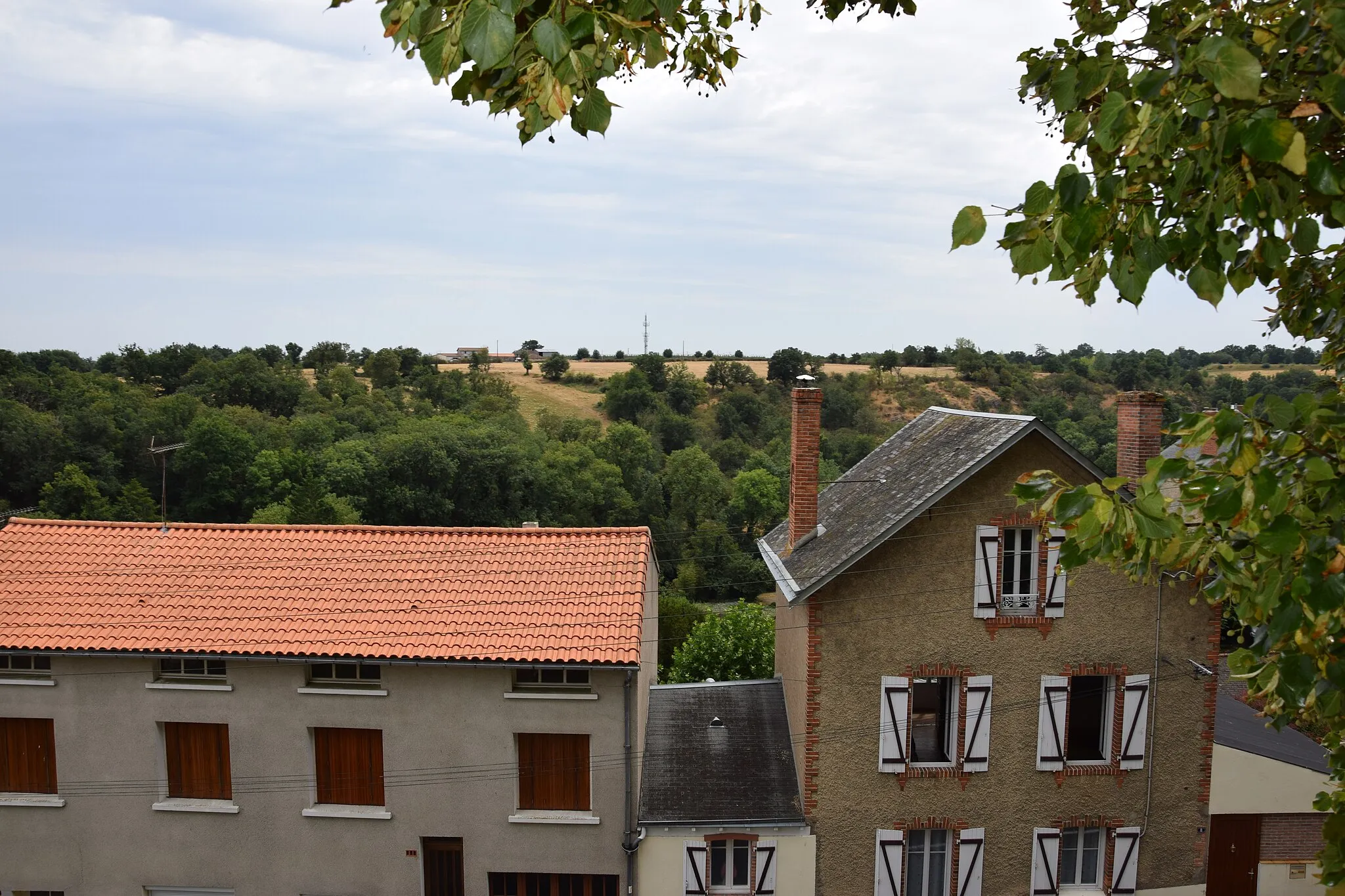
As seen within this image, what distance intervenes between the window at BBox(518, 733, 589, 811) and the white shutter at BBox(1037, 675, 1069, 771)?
6.66 m

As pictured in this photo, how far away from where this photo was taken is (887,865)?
46.0 ft

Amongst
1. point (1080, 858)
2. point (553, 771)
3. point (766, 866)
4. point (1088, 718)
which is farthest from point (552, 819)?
point (1088, 718)

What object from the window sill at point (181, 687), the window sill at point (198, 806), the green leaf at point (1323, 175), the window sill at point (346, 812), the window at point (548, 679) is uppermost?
the green leaf at point (1323, 175)

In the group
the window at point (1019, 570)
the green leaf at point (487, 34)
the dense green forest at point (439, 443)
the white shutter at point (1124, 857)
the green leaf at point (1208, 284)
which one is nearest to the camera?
the green leaf at point (487, 34)

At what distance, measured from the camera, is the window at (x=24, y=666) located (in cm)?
1397

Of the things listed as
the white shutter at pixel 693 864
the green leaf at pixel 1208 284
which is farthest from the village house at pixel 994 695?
the green leaf at pixel 1208 284

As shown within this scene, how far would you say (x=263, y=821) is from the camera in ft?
45.3

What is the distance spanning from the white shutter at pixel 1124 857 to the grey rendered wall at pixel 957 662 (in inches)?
13.8

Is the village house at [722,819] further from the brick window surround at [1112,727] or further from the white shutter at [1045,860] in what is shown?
the brick window surround at [1112,727]

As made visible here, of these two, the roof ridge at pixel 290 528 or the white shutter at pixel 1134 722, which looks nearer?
the white shutter at pixel 1134 722

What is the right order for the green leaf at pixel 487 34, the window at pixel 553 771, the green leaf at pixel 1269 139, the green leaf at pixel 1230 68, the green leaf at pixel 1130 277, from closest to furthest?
the green leaf at pixel 487 34
the green leaf at pixel 1230 68
the green leaf at pixel 1269 139
the green leaf at pixel 1130 277
the window at pixel 553 771

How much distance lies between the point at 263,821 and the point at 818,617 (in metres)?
8.54

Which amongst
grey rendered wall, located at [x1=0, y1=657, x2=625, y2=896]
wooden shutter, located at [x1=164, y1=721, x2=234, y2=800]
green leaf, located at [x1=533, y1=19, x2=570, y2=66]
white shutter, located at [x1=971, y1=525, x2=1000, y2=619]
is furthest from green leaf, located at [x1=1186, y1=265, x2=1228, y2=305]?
wooden shutter, located at [x1=164, y1=721, x2=234, y2=800]

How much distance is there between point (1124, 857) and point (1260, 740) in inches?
151
